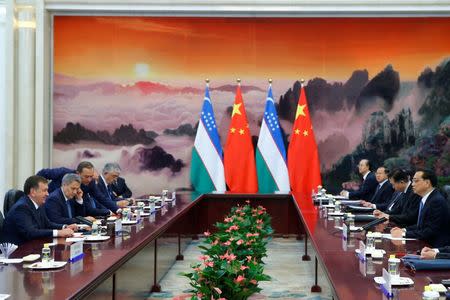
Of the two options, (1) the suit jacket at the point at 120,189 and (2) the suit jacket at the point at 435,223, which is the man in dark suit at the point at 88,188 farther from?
(2) the suit jacket at the point at 435,223

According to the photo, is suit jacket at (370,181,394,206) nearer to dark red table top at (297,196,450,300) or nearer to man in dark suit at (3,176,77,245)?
dark red table top at (297,196,450,300)

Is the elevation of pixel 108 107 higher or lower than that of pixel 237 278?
higher

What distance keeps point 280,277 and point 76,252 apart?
10.2 ft

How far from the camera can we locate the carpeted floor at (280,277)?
17.4ft

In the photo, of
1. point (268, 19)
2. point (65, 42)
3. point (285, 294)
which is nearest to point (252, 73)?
point (268, 19)

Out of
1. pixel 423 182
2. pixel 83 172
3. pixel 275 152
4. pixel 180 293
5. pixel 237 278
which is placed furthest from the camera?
pixel 275 152

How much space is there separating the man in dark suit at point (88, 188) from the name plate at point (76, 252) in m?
2.53

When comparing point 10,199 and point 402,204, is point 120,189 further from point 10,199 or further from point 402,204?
point 402,204

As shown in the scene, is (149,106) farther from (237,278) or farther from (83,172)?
(237,278)

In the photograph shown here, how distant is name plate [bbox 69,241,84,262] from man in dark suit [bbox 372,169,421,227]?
282cm

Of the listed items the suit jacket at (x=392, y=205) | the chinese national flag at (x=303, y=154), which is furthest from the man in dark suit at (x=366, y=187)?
the chinese national flag at (x=303, y=154)

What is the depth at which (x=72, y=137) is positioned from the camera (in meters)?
10.1

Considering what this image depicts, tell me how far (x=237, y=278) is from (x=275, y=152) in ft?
20.8

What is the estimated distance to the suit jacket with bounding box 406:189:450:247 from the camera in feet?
15.0
